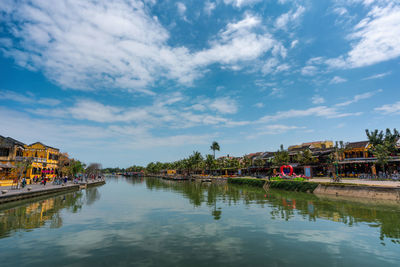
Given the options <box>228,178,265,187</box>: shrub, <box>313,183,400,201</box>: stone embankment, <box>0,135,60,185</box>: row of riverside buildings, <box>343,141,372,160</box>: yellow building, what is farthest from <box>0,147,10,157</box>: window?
→ <box>343,141,372,160</box>: yellow building

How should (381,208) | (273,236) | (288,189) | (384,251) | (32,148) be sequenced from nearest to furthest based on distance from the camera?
1. (384,251)
2. (273,236)
3. (381,208)
4. (288,189)
5. (32,148)

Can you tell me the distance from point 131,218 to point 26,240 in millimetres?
9206

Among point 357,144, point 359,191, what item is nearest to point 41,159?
point 359,191

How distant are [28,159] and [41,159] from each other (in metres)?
15.6

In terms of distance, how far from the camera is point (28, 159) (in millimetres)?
46031

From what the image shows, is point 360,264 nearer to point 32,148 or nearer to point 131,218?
point 131,218

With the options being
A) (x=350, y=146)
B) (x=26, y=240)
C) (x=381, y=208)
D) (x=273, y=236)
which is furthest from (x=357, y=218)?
(x=350, y=146)

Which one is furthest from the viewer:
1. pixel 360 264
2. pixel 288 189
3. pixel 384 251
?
pixel 288 189

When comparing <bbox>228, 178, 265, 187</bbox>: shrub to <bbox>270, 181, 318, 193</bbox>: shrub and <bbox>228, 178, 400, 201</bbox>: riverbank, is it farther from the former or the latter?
<bbox>270, 181, 318, 193</bbox>: shrub

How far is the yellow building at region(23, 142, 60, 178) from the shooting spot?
2264 inches

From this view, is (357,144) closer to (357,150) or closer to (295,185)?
(357,150)

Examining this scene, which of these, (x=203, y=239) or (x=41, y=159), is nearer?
(x=203, y=239)

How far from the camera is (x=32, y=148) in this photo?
6028 centimetres

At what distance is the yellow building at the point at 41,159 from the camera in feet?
189
